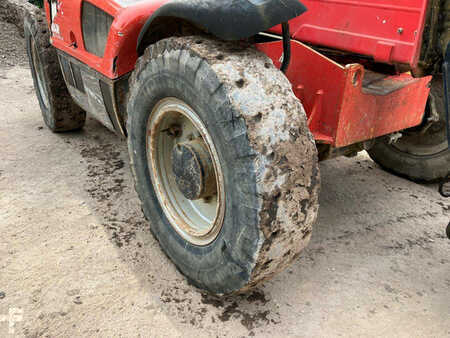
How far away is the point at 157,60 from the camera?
1.88 metres

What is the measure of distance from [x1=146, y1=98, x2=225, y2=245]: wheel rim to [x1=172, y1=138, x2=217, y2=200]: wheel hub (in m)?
0.01

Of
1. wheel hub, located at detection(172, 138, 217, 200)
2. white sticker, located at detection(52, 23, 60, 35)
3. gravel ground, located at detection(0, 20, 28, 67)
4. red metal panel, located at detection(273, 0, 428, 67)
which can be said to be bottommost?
gravel ground, located at detection(0, 20, 28, 67)

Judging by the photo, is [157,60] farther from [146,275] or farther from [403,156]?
[403,156]

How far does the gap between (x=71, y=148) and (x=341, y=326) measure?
2701 mm

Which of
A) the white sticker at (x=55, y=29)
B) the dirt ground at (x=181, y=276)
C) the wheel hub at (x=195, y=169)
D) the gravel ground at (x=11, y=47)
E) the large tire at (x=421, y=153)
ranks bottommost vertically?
the gravel ground at (x=11, y=47)

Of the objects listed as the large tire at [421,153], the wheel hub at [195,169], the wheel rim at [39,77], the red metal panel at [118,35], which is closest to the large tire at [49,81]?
the wheel rim at [39,77]

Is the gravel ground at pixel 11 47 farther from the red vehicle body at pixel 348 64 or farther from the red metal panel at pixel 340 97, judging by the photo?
the red metal panel at pixel 340 97

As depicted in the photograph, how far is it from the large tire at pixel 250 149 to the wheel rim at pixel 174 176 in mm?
195

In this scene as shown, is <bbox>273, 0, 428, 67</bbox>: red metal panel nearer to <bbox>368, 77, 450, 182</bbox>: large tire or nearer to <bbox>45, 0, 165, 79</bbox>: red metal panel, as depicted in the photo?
<bbox>45, 0, 165, 79</bbox>: red metal panel

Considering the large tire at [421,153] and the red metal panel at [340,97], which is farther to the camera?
the large tire at [421,153]

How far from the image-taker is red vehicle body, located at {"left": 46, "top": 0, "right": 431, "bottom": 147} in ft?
5.89

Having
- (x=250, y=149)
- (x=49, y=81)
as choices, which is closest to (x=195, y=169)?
(x=250, y=149)

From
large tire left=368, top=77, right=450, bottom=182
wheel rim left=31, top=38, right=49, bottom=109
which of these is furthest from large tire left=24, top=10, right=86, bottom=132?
large tire left=368, top=77, right=450, bottom=182

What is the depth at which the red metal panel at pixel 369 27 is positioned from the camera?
5.78 ft
